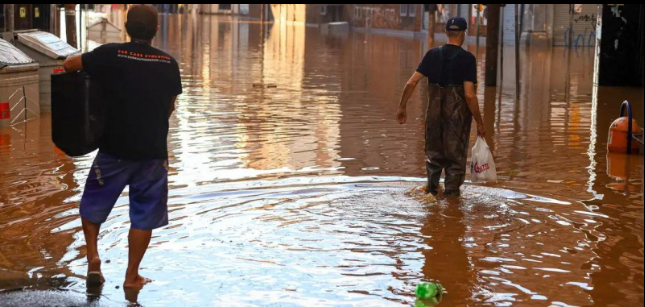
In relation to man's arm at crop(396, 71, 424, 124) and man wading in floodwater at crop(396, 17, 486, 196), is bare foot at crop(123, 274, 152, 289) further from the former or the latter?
man wading in floodwater at crop(396, 17, 486, 196)

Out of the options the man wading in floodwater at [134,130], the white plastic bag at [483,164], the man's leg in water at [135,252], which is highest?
the man wading in floodwater at [134,130]

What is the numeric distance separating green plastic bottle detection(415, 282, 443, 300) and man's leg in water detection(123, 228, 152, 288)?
166 centimetres

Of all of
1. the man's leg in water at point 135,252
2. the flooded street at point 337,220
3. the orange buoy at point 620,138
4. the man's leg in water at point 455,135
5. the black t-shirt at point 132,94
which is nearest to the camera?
the black t-shirt at point 132,94

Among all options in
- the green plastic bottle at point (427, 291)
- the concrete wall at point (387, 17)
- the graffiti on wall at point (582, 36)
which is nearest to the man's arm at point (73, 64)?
the green plastic bottle at point (427, 291)

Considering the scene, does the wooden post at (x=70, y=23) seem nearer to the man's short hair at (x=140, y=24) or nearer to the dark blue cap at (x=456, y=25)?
the dark blue cap at (x=456, y=25)

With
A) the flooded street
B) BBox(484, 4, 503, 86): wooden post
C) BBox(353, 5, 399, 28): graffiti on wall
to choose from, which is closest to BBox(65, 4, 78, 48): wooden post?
the flooded street

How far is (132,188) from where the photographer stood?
5762mm

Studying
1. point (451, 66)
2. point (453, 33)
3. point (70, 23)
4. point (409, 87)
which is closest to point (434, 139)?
point (409, 87)

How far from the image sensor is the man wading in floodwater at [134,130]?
18.5ft

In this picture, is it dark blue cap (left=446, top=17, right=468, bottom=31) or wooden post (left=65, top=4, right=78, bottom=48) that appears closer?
dark blue cap (left=446, top=17, right=468, bottom=31)

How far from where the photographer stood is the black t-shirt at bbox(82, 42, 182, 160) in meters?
5.63

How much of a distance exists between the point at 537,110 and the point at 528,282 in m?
10.7

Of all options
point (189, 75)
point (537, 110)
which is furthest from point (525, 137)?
point (189, 75)

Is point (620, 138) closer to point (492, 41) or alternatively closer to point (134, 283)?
point (134, 283)
